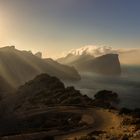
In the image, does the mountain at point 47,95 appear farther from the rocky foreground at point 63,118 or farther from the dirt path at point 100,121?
the dirt path at point 100,121

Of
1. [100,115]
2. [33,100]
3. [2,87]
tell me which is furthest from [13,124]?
[2,87]

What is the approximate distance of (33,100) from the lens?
11138 cm

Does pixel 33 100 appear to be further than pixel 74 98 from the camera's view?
Yes

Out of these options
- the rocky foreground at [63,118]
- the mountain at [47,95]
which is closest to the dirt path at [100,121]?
the rocky foreground at [63,118]

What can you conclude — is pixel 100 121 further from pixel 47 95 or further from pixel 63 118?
pixel 47 95

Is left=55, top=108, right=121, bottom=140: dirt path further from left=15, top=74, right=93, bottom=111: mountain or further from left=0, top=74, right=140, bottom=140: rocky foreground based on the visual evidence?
left=15, top=74, right=93, bottom=111: mountain

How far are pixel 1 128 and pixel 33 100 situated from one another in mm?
42220

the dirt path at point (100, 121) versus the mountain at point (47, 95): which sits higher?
the mountain at point (47, 95)

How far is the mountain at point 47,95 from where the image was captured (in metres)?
97.4

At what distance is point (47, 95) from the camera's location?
11344 cm

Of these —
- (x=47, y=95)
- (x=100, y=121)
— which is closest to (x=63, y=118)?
(x=100, y=121)

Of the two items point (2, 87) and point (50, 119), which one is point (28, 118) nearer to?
point (50, 119)

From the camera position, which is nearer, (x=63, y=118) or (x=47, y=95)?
(x=63, y=118)

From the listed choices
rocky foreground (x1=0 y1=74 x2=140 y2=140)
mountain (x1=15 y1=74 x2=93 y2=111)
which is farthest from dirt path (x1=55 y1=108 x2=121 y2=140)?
mountain (x1=15 y1=74 x2=93 y2=111)
